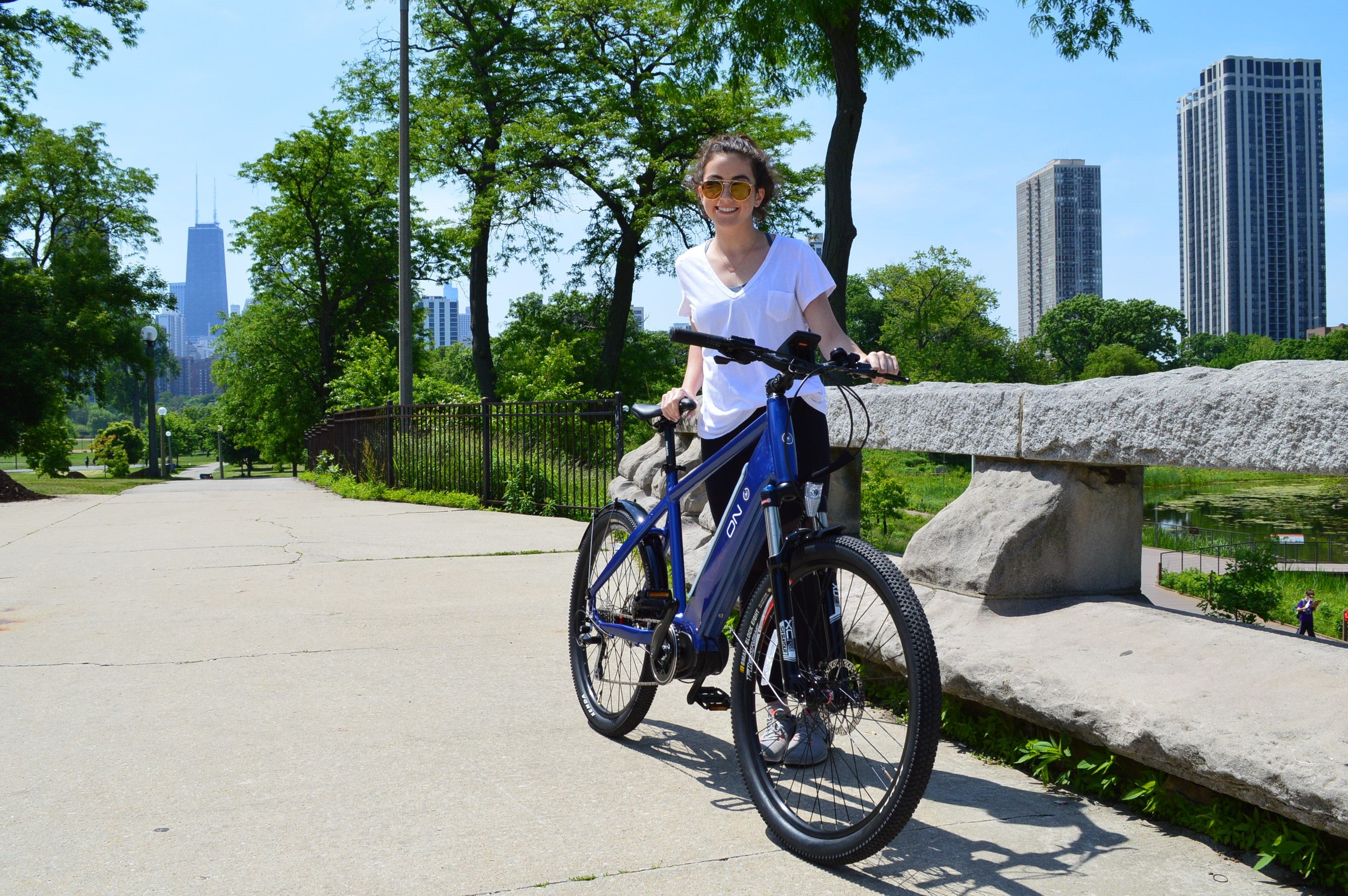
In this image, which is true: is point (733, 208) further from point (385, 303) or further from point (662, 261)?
point (385, 303)

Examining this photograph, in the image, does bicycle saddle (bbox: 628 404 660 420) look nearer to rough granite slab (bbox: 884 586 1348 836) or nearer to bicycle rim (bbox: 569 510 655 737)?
bicycle rim (bbox: 569 510 655 737)

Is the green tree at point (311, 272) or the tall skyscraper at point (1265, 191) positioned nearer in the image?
the green tree at point (311, 272)

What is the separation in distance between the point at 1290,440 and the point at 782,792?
4.97ft

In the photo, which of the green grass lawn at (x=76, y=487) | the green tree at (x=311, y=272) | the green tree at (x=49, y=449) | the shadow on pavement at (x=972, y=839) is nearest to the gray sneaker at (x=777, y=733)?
the shadow on pavement at (x=972, y=839)

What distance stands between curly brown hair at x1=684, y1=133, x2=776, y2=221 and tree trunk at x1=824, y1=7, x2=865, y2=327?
29.9 feet

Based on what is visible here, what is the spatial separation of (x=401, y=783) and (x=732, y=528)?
1.27 m

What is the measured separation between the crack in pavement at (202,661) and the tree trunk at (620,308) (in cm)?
2296

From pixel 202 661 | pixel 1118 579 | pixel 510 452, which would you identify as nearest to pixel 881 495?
pixel 510 452

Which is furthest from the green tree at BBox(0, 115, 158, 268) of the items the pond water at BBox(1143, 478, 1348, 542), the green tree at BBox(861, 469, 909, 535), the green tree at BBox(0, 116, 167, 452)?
the pond water at BBox(1143, 478, 1348, 542)

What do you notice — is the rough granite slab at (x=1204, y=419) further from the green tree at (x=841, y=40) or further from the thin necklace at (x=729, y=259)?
the green tree at (x=841, y=40)

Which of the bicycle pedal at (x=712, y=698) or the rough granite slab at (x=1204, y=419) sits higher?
the rough granite slab at (x=1204, y=419)

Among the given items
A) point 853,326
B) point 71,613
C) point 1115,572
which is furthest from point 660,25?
point 853,326

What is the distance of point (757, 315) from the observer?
3131 mm

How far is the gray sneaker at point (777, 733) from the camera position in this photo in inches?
104
